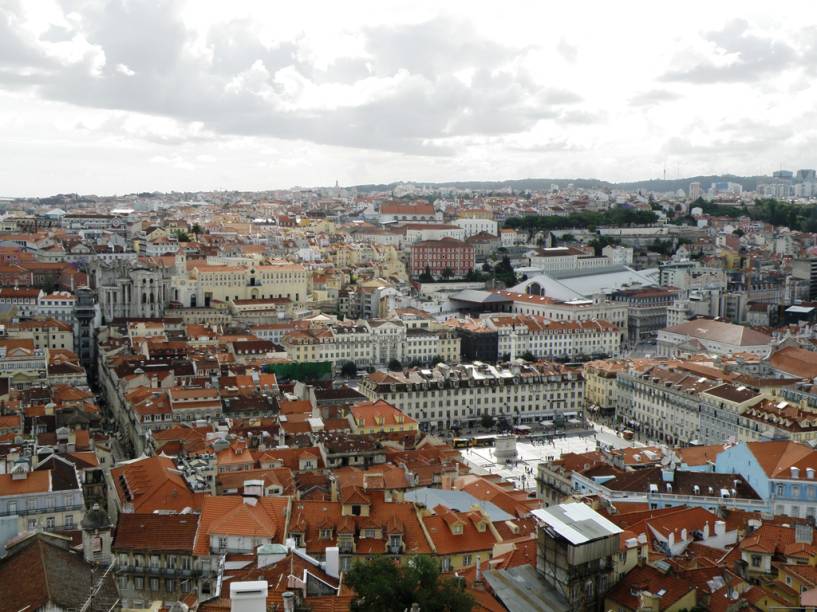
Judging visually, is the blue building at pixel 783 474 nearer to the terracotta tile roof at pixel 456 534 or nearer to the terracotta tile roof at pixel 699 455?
the terracotta tile roof at pixel 699 455

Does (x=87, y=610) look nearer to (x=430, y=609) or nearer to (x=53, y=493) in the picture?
(x=430, y=609)

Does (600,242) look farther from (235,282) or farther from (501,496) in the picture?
(501,496)

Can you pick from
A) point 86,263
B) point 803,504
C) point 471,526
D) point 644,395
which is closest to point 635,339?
point 644,395

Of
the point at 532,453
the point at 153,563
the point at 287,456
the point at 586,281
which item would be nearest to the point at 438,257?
the point at 586,281

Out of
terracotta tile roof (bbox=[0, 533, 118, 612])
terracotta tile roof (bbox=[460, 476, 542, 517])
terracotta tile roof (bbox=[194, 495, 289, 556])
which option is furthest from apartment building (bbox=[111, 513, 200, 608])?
terracotta tile roof (bbox=[460, 476, 542, 517])

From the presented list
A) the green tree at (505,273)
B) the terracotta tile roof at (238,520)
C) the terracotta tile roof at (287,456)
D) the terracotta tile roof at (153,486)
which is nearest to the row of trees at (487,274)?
the green tree at (505,273)

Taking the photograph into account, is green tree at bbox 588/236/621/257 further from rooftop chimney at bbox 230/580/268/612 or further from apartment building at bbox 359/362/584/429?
rooftop chimney at bbox 230/580/268/612
